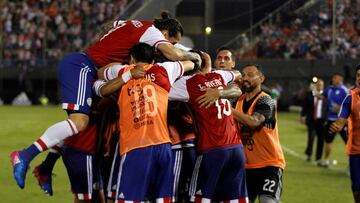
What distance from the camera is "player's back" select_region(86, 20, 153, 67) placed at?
8.56m

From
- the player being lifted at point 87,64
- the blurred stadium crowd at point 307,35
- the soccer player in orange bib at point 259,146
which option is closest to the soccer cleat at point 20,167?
the player being lifted at point 87,64

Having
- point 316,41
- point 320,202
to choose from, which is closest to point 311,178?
point 320,202

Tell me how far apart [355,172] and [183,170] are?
2662 mm

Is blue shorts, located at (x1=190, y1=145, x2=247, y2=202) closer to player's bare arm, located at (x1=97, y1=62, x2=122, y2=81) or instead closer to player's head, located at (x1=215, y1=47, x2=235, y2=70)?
player's bare arm, located at (x1=97, y1=62, x2=122, y2=81)

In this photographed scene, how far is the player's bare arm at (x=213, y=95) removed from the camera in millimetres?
8078

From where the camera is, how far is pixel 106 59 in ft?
28.4

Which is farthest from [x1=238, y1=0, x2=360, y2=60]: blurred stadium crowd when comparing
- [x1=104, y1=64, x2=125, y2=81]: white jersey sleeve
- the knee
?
the knee

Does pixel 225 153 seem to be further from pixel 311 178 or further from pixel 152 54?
pixel 311 178

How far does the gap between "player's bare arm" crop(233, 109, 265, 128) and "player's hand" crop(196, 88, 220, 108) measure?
21.9 inches

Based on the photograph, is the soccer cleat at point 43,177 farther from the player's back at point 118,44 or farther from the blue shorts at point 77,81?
the player's back at point 118,44

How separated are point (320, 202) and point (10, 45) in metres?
30.4

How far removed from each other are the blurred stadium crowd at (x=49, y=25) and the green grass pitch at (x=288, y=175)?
11976 mm

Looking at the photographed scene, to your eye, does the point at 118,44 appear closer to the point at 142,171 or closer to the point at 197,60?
the point at 197,60

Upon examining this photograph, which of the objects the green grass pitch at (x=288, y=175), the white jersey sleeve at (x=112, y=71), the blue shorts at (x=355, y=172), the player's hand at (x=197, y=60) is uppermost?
the player's hand at (x=197, y=60)
